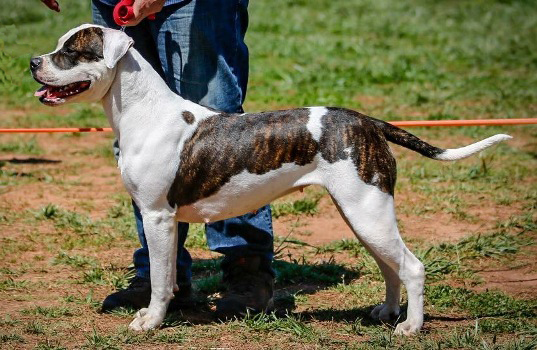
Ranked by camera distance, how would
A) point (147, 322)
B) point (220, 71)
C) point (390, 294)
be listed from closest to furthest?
1. point (147, 322)
2. point (390, 294)
3. point (220, 71)

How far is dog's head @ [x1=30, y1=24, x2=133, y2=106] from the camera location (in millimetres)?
4367

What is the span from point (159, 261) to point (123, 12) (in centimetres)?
130

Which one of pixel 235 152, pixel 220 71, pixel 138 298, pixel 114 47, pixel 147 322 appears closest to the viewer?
pixel 114 47

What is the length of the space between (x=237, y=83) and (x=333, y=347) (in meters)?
1.59

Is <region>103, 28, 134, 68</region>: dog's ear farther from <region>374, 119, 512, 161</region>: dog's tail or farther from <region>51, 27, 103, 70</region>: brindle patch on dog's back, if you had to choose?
<region>374, 119, 512, 161</region>: dog's tail

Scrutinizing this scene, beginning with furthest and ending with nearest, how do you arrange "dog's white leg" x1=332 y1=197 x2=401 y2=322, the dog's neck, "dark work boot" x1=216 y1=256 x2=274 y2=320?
"dark work boot" x1=216 y1=256 x2=274 y2=320, "dog's white leg" x1=332 y1=197 x2=401 y2=322, the dog's neck

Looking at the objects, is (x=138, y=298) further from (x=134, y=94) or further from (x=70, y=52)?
(x=70, y=52)

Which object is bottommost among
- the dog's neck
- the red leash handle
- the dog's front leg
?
the dog's front leg

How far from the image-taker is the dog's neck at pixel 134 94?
447 centimetres

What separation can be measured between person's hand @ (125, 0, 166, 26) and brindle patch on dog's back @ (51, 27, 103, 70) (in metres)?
0.23

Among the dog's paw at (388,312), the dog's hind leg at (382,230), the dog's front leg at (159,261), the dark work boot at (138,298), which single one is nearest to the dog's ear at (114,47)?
the dog's front leg at (159,261)

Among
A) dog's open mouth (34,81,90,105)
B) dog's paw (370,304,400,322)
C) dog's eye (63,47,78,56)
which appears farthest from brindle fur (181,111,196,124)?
dog's paw (370,304,400,322)

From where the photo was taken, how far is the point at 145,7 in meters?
4.50

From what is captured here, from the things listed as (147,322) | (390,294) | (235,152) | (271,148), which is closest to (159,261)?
(147,322)
